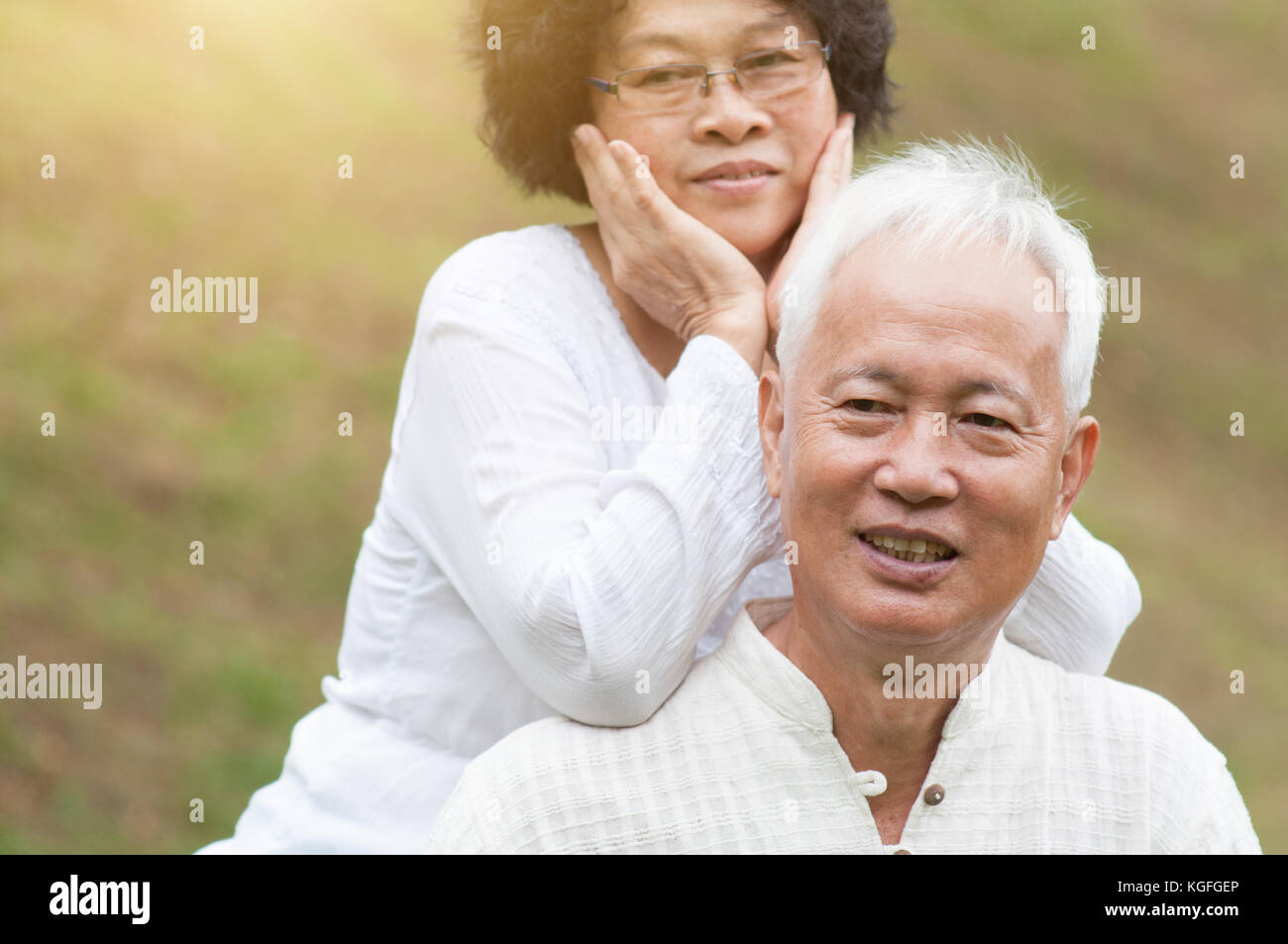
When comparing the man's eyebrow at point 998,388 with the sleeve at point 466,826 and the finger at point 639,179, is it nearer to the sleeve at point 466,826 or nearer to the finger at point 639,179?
the finger at point 639,179

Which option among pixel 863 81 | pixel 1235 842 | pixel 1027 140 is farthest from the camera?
pixel 1027 140

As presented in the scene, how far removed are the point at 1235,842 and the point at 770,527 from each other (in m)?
0.89

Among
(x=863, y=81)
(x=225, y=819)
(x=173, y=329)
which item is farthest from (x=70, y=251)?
(x=863, y=81)

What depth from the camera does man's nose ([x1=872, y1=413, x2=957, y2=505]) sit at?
2.10 meters

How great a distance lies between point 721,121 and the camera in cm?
269

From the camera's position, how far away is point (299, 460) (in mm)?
7473

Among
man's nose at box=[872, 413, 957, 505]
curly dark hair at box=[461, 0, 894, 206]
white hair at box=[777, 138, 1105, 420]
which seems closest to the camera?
man's nose at box=[872, 413, 957, 505]

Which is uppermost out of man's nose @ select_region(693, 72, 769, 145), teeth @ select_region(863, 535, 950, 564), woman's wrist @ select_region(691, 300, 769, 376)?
man's nose @ select_region(693, 72, 769, 145)

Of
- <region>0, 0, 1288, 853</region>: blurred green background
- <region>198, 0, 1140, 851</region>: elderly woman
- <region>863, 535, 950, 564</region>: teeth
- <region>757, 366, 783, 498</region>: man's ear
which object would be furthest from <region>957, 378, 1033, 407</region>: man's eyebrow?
<region>0, 0, 1288, 853</region>: blurred green background

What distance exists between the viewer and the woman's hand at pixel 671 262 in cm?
265

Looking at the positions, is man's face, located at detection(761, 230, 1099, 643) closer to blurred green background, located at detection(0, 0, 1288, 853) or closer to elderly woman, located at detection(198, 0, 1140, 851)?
elderly woman, located at detection(198, 0, 1140, 851)

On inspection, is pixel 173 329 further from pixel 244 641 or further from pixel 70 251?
pixel 244 641

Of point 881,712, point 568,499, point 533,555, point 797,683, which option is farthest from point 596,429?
point 881,712

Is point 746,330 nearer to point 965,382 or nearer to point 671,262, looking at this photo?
point 671,262
